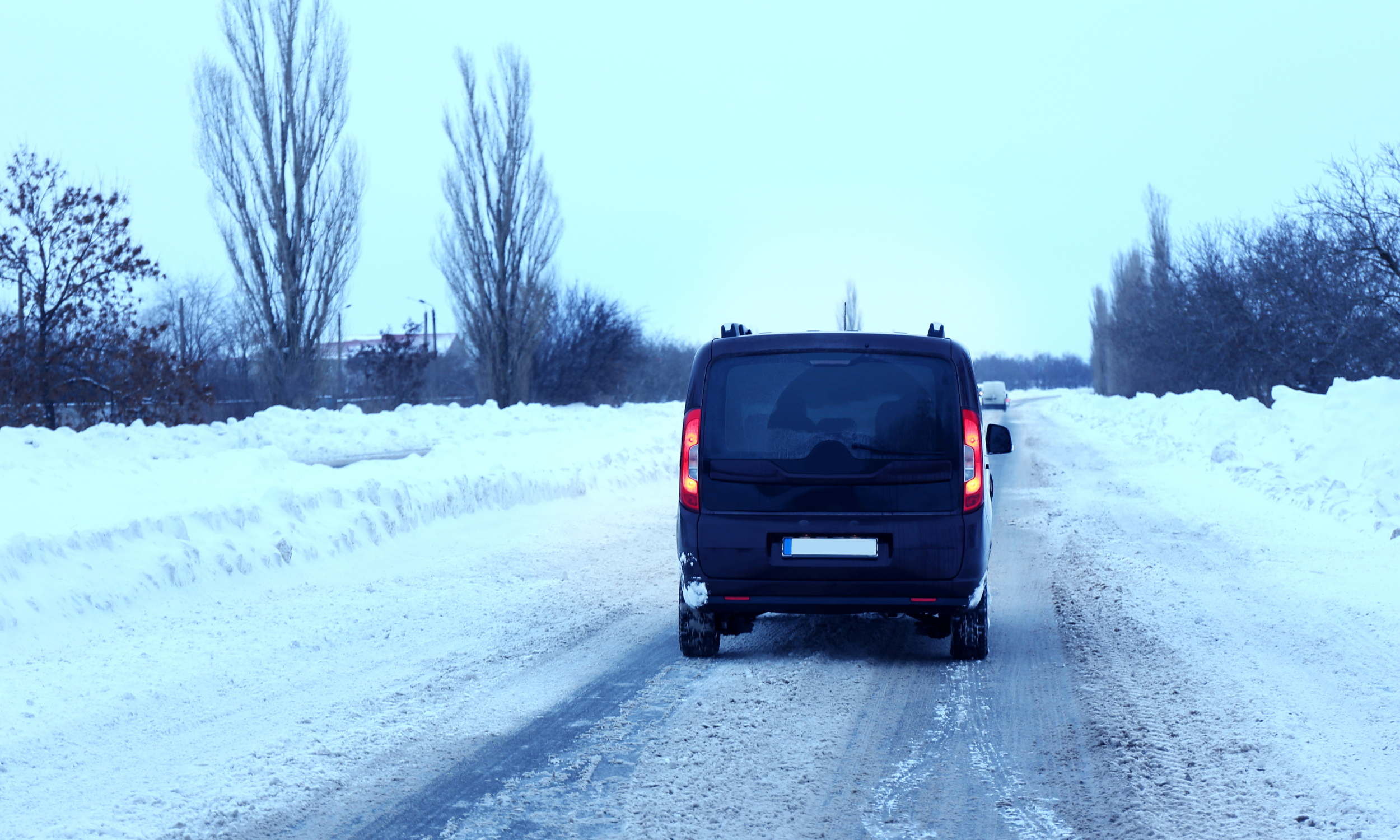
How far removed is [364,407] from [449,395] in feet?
65.8

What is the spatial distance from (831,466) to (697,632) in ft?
4.20

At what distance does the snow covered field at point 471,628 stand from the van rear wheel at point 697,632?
208 millimetres

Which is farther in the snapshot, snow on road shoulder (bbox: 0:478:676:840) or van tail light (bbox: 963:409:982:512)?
van tail light (bbox: 963:409:982:512)

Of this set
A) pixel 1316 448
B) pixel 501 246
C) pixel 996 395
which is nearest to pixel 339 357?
pixel 501 246

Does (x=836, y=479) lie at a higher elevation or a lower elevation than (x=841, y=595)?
higher

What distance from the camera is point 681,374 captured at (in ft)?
220

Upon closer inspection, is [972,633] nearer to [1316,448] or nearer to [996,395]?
[1316,448]

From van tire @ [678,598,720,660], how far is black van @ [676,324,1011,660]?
0.17m

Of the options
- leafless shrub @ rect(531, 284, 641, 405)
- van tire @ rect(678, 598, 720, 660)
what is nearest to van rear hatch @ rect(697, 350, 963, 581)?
van tire @ rect(678, 598, 720, 660)

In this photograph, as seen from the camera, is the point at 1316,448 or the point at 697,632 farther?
the point at 1316,448

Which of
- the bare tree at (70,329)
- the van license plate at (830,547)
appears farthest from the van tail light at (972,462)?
the bare tree at (70,329)

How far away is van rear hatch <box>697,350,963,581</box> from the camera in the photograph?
20.0ft

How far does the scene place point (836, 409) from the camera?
20.4 feet

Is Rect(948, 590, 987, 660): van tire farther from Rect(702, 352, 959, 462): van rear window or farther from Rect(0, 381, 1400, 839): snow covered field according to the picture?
Rect(702, 352, 959, 462): van rear window
